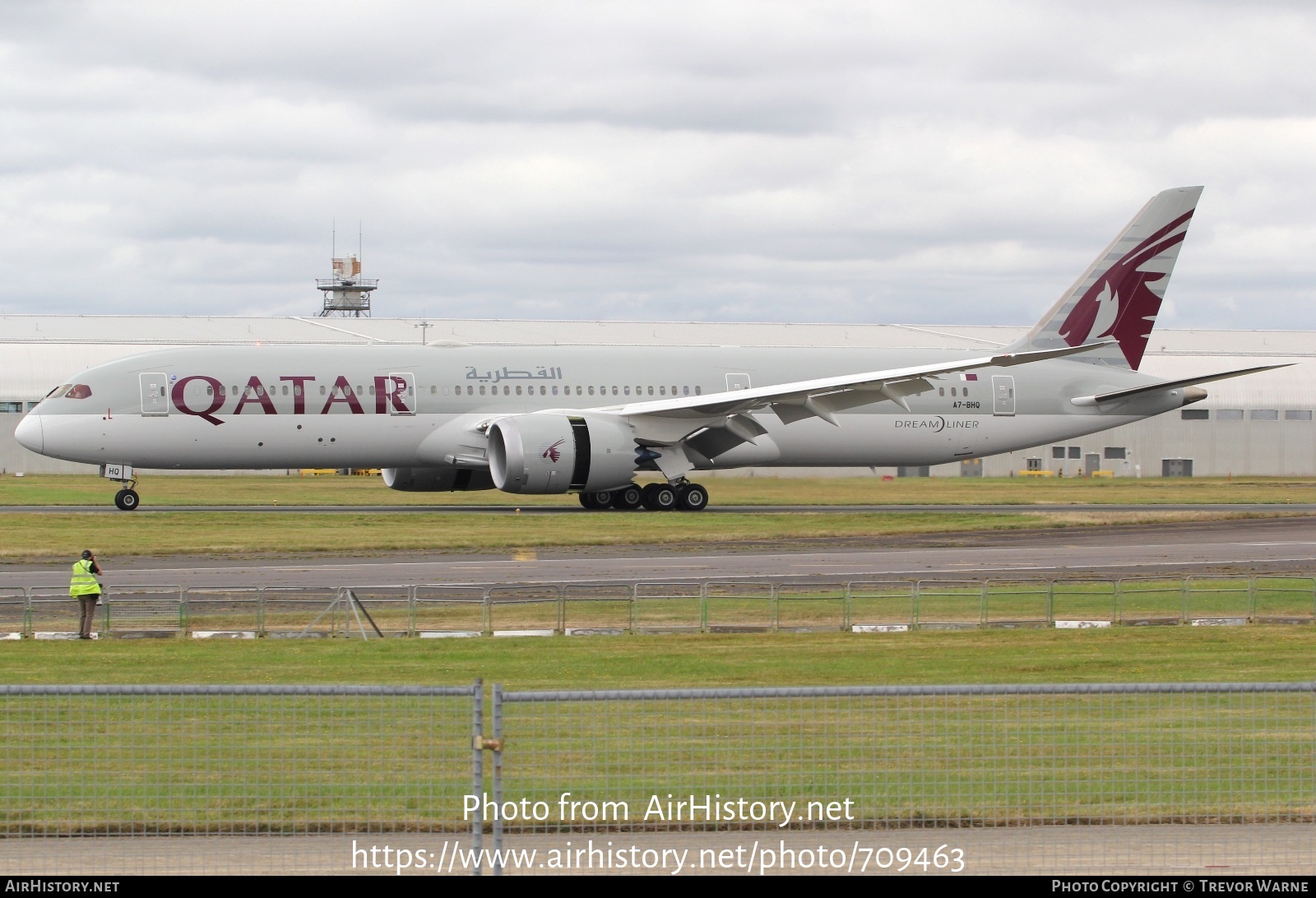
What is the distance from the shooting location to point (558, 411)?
153 ft

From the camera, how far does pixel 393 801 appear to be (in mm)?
11602

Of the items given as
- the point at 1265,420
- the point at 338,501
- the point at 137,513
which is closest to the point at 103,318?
the point at 338,501

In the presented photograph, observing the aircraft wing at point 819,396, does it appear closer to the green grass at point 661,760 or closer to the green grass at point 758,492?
the green grass at point 758,492

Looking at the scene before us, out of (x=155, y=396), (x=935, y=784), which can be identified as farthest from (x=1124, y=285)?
(x=935, y=784)

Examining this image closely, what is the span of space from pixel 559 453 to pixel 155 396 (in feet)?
39.8

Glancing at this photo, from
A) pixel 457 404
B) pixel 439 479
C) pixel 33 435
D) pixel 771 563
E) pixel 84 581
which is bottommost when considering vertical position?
pixel 771 563

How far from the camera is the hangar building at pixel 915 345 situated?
268 ft

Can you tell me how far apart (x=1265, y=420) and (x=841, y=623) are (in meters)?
65.6

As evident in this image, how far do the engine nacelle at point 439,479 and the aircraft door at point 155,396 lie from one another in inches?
297

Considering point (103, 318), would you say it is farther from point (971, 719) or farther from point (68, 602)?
point (971, 719)

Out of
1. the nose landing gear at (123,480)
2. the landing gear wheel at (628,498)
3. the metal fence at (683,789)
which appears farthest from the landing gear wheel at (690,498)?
the metal fence at (683,789)

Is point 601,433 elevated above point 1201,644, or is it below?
above

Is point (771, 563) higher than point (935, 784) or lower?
higher

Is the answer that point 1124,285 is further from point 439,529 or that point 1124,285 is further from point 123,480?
point 123,480
